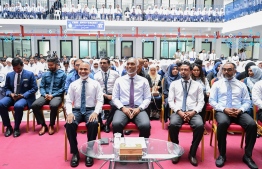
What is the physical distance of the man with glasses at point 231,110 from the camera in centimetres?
294

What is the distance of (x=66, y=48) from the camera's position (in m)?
18.2

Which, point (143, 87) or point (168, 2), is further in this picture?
point (168, 2)

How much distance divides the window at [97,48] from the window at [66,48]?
0.78 m

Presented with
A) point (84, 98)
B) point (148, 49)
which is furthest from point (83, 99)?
point (148, 49)

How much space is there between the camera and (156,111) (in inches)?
196

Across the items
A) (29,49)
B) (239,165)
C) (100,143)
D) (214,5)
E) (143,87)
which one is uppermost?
(214,5)

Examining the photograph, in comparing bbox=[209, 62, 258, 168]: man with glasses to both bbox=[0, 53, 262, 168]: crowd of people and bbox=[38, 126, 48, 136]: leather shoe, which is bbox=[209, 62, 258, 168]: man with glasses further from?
bbox=[38, 126, 48, 136]: leather shoe

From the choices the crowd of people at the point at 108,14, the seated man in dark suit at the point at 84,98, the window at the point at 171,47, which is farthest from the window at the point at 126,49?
the seated man in dark suit at the point at 84,98

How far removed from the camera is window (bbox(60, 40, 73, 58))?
59.2ft

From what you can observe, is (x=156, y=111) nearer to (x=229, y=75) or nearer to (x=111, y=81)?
(x=111, y=81)

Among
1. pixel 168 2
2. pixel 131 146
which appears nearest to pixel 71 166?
pixel 131 146

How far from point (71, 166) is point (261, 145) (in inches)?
106

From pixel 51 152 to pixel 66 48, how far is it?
15699 mm

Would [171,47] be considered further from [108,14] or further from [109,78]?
[109,78]
